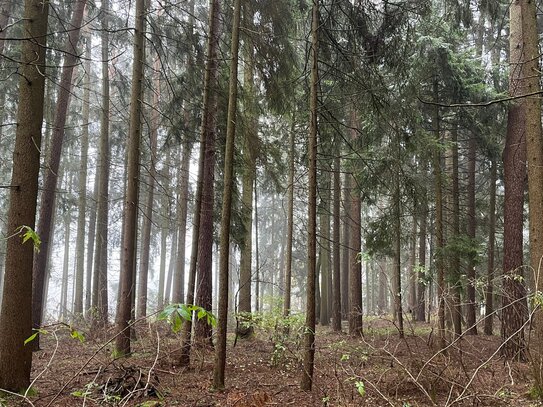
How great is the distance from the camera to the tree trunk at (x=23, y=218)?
5.50 meters

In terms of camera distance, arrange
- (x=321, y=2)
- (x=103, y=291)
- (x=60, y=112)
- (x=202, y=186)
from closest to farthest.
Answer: (x=321, y=2), (x=202, y=186), (x=60, y=112), (x=103, y=291)

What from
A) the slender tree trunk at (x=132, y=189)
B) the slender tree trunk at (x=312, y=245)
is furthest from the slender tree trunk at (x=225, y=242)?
the slender tree trunk at (x=132, y=189)

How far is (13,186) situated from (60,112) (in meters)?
5.57

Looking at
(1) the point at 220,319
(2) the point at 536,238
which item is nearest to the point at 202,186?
(1) the point at 220,319

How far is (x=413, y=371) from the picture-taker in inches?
257

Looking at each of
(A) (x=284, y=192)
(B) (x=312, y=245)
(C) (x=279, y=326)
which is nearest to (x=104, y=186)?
(A) (x=284, y=192)

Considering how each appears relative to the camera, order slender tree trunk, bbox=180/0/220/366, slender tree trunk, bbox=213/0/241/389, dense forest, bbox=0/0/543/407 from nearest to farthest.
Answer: dense forest, bbox=0/0/543/407
slender tree trunk, bbox=213/0/241/389
slender tree trunk, bbox=180/0/220/366

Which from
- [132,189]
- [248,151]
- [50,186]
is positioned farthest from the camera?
[50,186]

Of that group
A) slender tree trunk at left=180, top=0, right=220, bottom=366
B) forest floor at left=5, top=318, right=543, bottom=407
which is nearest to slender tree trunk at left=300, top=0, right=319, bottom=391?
forest floor at left=5, top=318, right=543, bottom=407

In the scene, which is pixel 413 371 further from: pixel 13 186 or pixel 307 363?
pixel 13 186

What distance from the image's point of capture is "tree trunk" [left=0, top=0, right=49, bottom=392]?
18.1 ft

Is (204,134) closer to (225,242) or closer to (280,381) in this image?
(225,242)

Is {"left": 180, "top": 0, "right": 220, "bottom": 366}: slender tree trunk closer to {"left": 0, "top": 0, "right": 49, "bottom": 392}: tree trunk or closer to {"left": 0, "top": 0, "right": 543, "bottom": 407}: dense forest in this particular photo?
{"left": 0, "top": 0, "right": 543, "bottom": 407}: dense forest

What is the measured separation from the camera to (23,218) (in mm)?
5719
